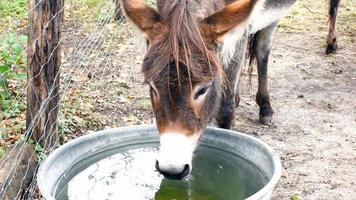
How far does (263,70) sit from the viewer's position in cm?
474

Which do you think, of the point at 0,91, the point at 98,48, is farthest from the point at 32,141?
the point at 98,48

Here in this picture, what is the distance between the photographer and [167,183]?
10.2 ft

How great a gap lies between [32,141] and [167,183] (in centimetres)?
96

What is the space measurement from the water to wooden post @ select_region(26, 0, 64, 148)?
21.6 inches

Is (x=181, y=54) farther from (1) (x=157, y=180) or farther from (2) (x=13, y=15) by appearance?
(2) (x=13, y=15)

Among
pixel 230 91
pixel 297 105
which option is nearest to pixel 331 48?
pixel 297 105

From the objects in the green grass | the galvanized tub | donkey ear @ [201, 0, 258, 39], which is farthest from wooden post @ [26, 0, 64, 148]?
the green grass

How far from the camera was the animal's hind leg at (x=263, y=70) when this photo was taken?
4617 mm

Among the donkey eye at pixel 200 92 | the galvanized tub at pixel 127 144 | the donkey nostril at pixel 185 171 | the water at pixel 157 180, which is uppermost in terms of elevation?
the donkey eye at pixel 200 92

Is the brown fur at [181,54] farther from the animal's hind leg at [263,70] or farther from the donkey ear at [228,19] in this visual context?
the animal's hind leg at [263,70]

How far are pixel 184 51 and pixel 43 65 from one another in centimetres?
119

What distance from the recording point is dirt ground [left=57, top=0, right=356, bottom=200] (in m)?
3.82

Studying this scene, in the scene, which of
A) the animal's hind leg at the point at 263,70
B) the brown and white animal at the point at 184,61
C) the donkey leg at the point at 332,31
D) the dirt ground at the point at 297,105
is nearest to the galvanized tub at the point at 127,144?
the brown and white animal at the point at 184,61

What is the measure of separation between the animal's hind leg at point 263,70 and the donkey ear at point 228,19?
1982 mm
